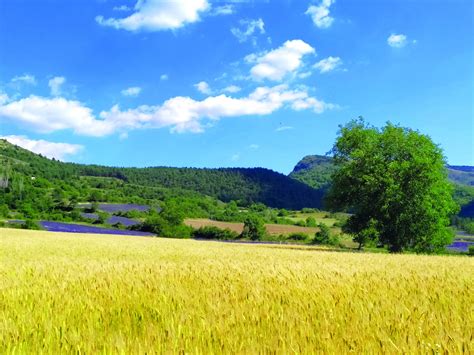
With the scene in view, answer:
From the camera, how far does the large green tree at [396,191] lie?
3166 centimetres

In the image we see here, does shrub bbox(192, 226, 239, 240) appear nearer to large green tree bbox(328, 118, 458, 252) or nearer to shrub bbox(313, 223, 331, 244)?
shrub bbox(313, 223, 331, 244)

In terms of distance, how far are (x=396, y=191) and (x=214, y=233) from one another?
7076 centimetres

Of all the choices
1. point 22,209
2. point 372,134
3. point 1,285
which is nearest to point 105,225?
point 22,209

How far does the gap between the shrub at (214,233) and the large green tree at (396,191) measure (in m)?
65.3

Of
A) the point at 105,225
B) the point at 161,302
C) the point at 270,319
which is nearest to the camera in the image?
the point at 270,319

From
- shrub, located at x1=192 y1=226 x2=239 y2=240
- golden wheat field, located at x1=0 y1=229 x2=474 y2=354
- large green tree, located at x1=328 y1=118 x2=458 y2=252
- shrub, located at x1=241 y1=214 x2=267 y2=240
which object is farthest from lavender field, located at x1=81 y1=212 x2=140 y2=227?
golden wheat field, located at x1=0 y1=229 x2=474 y2=354

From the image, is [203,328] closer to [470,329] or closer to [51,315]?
[51,315]

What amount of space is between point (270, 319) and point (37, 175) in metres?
205

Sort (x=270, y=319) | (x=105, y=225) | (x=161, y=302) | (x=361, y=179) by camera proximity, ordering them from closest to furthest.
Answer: (x=270, y=319), (x=161, y=302), (x=361, y=179), (x=105, y=225)

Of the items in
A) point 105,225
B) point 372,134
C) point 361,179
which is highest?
point 372,134

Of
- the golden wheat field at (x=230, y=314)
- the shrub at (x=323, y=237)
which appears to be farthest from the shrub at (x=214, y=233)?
the golden wheat field at (x=230, y=314)

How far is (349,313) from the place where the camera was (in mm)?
4285

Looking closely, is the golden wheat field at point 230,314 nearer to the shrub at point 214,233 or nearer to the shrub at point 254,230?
the shrub at point 214,233

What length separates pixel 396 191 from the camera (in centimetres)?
3159
